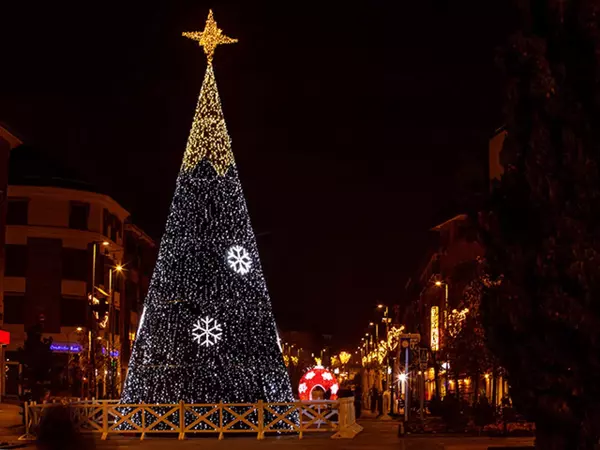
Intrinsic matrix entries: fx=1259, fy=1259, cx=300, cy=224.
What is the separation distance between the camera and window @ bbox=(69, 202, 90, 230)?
252 ft

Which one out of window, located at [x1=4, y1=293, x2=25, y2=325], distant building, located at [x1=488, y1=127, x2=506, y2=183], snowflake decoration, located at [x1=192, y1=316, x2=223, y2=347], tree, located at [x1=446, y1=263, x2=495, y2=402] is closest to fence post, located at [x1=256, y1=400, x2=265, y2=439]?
snowflake decoration, located at [x1=192, y1=316, x2=223, y2=347]

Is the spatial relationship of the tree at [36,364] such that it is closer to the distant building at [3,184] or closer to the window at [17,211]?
the distant building at [3,184]

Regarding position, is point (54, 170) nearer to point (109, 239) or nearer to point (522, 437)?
point (109, 239)

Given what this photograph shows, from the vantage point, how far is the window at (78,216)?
252ft

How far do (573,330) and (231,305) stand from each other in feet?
74.0

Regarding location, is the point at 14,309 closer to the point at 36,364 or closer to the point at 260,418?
the point at 36,364

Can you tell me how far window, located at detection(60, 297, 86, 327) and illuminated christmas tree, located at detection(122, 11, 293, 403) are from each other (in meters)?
40.7

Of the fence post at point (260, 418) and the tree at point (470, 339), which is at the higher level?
the tree at point (470, 339)

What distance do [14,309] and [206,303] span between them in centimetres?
4139

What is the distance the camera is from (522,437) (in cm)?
3553

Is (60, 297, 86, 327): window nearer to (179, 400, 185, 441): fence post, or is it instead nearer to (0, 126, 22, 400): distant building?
(0, 126, 22, 400): distant building

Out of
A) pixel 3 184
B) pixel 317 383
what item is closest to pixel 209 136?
pixel 317 383

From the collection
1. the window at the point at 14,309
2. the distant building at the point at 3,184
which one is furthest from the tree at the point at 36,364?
the window at the point at 14,309

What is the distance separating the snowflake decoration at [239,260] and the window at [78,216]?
4283 cm
